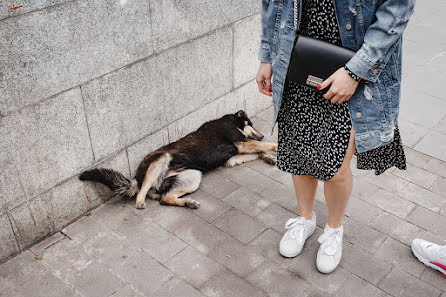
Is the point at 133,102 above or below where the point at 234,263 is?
above

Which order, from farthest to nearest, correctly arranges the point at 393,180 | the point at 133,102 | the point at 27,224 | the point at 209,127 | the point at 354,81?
the point at 209,127 → the point at 393,180 → the point at 133,102 → the point at 27,224 → the point at 354,81

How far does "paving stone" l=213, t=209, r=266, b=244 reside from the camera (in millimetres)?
3410

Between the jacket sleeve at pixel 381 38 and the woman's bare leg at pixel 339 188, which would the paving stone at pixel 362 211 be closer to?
the woman's bare leg at pixel 339 188

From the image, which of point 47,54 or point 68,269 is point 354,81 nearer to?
point 47,54

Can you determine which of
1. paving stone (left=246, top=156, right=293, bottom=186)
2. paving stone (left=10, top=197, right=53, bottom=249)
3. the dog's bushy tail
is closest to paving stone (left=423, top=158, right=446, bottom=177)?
paving stone (left=246, top=156, right=293, bottom=186)

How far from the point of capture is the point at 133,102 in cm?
370

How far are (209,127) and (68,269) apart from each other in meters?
1.86

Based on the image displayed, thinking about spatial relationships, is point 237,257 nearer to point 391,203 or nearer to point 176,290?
point 176,290

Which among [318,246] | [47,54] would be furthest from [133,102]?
[318,246]

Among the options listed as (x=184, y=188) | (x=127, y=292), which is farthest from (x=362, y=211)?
(x=127, y=292)

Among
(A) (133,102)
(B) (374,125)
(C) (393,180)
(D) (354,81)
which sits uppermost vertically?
(D) (354,81)

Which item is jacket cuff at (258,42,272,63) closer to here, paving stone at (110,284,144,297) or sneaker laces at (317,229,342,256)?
sneaker laces at (317,229,342,256)

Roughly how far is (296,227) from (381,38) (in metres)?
1.54

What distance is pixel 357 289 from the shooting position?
296 cm
